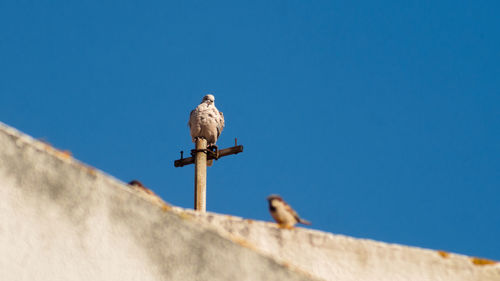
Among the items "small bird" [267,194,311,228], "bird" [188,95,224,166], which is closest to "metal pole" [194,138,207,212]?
"bird" [188,95,224,166]

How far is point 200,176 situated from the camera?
17078 mm

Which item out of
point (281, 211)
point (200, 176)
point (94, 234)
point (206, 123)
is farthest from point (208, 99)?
point (94, 234)

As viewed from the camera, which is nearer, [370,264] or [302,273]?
[302,273]

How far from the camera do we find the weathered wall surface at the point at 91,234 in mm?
7168

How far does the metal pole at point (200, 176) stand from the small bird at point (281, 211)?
281 inches

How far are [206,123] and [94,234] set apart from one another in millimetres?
10915

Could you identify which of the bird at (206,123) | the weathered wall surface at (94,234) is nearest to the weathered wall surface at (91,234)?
the weathered wall surface at (94,234)

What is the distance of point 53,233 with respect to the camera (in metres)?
7.25

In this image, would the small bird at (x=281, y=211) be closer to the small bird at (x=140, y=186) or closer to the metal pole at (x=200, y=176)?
the small bird at (x=140, y=186)

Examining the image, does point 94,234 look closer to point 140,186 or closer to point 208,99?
point 140,186

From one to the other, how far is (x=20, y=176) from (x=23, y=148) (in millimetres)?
252

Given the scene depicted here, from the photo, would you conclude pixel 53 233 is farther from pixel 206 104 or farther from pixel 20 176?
pixel 206 104

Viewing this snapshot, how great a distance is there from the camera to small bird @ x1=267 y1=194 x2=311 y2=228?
9078mm

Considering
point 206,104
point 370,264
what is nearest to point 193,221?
point 370,264
